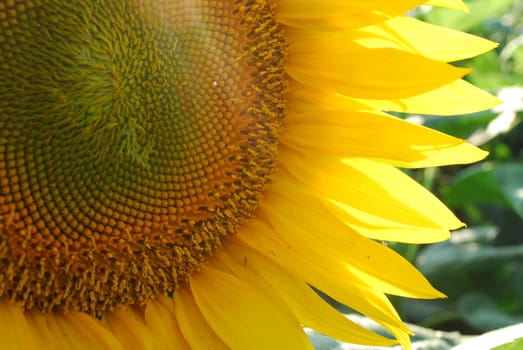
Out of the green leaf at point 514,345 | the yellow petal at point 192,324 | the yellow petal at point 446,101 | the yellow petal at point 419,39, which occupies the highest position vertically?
the yellow petal at point 419,39

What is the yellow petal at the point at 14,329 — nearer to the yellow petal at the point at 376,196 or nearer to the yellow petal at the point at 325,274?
the yellow petal at the point at 325,274

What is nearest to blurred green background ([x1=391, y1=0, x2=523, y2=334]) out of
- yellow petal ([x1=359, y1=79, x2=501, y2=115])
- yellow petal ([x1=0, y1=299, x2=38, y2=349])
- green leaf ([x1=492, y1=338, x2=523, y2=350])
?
yellow petal ([x1=359, y1=79, x2=501, y2=115])

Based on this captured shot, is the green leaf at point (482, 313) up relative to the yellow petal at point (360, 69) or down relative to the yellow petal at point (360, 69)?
down

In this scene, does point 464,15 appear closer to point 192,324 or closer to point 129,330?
point 192,324

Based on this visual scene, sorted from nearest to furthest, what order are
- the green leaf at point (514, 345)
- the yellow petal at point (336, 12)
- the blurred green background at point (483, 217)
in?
the green leaf at point (514, 345)
the yellow petal at point (336, 12)
the blurred green background at point (483, 217)

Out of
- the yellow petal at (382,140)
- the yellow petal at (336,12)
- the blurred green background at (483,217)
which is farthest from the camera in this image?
the blurred green background at (483,217)

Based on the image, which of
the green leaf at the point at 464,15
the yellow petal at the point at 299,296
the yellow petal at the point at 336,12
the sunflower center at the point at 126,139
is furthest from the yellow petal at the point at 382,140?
the green leaf at the point at 464,15

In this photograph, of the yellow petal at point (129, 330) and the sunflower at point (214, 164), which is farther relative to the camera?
the yellow petal at point (129, 330)
